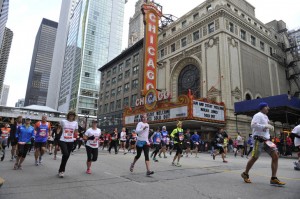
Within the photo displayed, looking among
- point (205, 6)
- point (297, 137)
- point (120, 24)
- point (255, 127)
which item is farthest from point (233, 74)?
point (120, 24)

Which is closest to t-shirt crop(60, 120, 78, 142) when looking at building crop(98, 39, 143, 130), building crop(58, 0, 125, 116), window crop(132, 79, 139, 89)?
building crop(98, 39, 143, 130)

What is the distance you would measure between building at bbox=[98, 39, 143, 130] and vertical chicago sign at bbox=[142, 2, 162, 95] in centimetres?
953

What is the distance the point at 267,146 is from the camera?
554 cm

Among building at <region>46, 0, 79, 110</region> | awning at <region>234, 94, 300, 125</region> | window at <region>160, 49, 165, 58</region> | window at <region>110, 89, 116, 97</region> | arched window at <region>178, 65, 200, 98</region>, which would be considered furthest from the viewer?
building at <region>46, 0, 79, 110</region>

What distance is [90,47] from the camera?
3706 inches

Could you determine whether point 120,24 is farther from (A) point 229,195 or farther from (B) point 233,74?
(A) point 229,195

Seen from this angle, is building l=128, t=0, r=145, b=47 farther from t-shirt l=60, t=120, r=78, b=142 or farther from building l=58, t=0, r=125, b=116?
t-shirt l=60, t=120, r=78, b=142

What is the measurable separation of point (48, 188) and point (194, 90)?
97.7ft

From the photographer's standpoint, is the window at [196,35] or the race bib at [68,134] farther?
the window at [196,35]

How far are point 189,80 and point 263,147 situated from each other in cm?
2897

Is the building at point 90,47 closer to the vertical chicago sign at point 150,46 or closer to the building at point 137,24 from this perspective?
the building at point 137,24

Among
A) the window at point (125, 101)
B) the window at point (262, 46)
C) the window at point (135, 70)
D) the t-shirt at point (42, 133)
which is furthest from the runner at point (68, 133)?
the window at point (125, 101)

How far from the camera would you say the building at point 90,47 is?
8919 centimetres

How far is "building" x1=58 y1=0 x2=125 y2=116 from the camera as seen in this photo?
3511 inches
